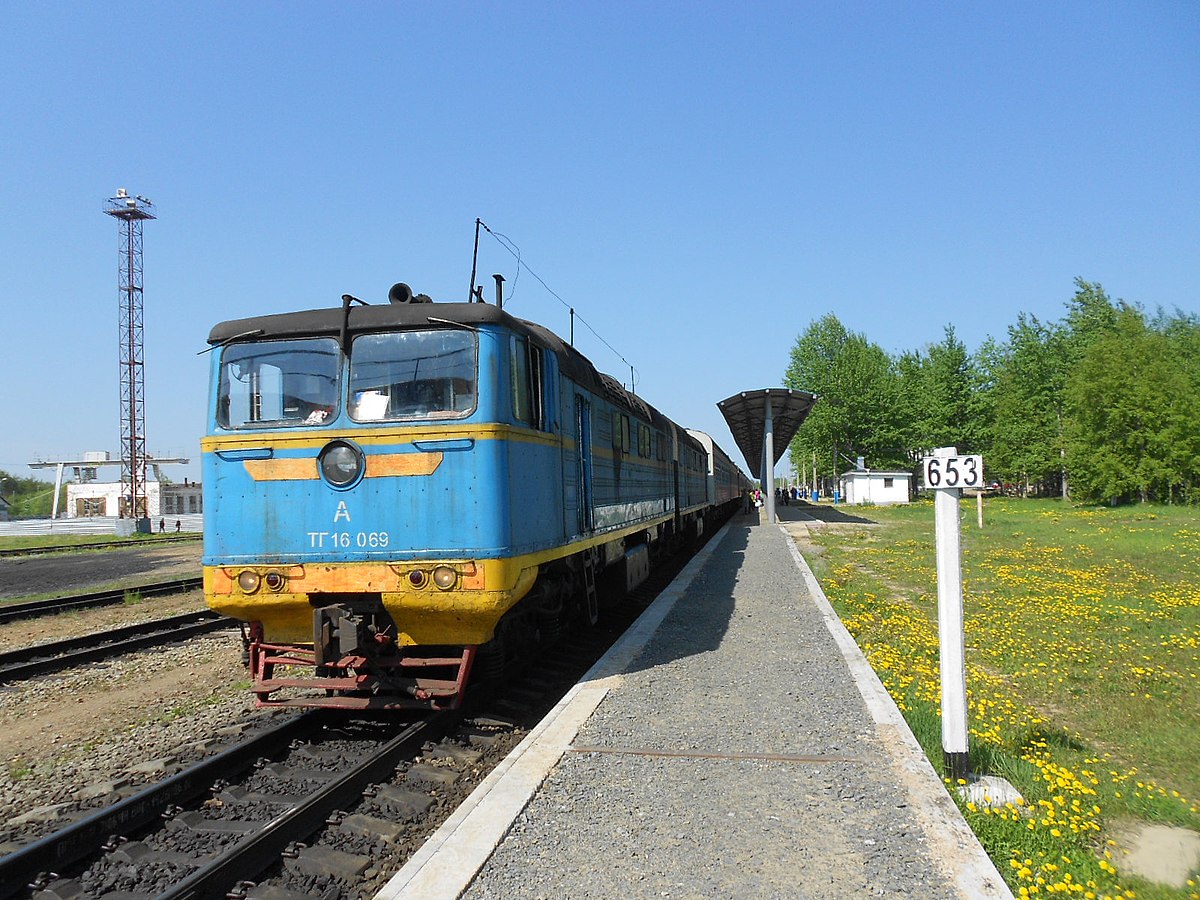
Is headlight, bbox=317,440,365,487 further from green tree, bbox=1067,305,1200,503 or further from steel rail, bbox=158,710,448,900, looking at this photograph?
green tree, bbox=1067,305,1200,503

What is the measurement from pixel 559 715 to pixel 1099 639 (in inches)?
272

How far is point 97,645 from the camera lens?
34.1 feet

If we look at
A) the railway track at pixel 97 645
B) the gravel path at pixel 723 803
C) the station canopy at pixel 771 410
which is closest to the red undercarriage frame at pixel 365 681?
the gravel path at pixel 723 803

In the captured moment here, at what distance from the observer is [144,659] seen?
961 centimetres

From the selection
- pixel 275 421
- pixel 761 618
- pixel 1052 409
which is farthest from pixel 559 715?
pixel 1052 409

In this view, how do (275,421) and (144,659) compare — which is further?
(144,659)

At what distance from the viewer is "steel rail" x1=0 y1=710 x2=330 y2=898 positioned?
3.95 m

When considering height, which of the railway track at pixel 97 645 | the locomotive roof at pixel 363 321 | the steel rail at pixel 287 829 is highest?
the locomotive roof at pixel 363 321

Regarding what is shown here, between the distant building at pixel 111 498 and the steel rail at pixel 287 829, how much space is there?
69.5 meters

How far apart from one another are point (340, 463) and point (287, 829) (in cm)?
259

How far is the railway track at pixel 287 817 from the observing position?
12.9 feet

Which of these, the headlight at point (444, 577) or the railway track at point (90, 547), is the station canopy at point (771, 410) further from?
the railway track at point (90, 547)

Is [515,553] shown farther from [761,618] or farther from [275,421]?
[761,618]

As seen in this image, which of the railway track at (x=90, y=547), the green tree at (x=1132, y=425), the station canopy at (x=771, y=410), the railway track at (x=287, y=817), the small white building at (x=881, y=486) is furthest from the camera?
the small white building at (x=881, y=486)
